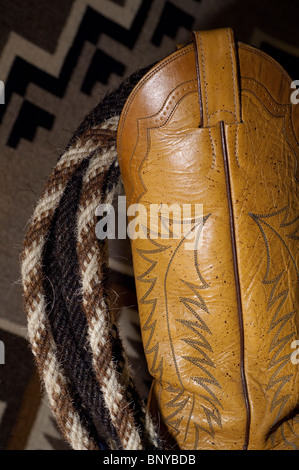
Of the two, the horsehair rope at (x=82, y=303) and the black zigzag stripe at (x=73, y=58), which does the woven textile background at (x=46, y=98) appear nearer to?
the black zigzag stripe at (x=73, y=58)

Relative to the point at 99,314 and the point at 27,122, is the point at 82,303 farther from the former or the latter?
the point at 27,122

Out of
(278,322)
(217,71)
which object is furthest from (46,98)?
(278,322)

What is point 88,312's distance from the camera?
Result: 23.2 inches

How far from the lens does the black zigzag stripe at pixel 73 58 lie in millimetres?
836

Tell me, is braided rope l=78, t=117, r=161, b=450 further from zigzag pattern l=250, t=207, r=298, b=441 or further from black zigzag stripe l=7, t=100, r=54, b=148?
black zigzag stripe l=7, t=100, r=54, b=148

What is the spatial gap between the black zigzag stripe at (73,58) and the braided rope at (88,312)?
30 centimetres

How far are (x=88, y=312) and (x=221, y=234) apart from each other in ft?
0.71

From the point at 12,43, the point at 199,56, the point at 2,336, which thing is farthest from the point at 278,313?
the point at 12,43

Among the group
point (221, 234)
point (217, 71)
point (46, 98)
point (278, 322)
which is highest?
point (46, 98)

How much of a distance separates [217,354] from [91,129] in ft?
1.21

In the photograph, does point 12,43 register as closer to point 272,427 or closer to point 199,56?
point 199,56

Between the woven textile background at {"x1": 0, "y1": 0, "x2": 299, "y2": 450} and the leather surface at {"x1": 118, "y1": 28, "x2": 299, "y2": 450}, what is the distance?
28 centimetres

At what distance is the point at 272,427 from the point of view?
606 millimetres

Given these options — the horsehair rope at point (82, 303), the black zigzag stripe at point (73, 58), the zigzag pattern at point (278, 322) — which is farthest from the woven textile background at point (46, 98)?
the zigzag pattern at point (278, 322)
